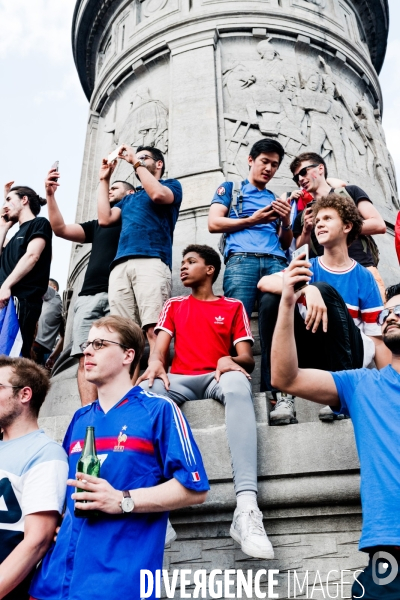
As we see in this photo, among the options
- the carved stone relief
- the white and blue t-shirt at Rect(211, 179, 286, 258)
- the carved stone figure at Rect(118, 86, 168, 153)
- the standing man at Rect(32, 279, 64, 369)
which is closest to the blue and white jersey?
the white and blue t-shirt at Rect(211, 179, 286, 258)

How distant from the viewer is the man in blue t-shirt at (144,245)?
540 cm

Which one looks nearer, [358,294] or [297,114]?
[358,294]

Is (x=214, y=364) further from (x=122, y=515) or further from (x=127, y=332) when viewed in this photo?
(x=122, y=515)

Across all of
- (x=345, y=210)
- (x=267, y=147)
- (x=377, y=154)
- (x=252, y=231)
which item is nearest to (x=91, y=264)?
(x=252, y=231)

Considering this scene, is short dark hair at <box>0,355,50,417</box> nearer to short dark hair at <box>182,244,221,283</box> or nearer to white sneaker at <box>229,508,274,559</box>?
white sneaker at <box>229,508,274,559</box>

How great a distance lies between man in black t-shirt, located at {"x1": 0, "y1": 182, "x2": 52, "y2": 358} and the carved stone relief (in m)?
3.91

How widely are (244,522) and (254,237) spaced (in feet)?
9.87

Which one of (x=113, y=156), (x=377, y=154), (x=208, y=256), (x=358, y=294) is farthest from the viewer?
(x=377, y=154)

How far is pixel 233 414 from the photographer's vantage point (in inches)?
149

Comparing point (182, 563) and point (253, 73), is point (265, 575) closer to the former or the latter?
point (182, 563)

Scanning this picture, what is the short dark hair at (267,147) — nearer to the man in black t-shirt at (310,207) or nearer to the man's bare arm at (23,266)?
the man in black t-shirt at (310,207)

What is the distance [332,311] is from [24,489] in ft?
6.97

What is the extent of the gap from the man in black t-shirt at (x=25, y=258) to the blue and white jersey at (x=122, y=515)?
2.51 meters

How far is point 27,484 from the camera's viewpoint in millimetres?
2938
